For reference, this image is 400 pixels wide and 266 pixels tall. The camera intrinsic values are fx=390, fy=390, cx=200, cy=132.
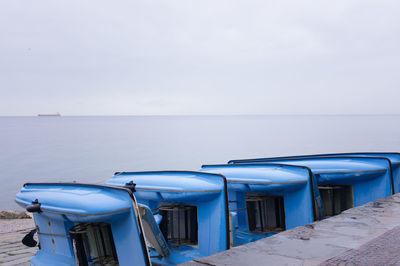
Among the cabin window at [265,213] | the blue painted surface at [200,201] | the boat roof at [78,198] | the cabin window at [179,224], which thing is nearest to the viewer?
the boat roof at [78,198]

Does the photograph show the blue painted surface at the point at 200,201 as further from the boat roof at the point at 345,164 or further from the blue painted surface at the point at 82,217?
the boat roof at the point at 345,164

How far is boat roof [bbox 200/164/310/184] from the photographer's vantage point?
225 inches

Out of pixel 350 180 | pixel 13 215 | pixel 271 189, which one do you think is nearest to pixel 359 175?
pixel 350 180

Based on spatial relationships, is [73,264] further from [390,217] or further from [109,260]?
[390,217]

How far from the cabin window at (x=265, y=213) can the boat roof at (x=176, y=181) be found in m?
1.11

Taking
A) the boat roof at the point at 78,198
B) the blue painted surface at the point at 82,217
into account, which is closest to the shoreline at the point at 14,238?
the blue painted surface at the point at 82,217

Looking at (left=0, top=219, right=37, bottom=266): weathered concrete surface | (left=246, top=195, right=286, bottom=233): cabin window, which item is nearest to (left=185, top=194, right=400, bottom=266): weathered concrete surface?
(left=246, top=195, right=286, bottom=233): cabin window

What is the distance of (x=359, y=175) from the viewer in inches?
248

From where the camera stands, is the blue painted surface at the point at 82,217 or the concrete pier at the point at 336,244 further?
the blue painted surface at the point at 82,217

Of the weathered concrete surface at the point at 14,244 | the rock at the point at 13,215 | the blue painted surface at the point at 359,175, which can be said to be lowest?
the rock at the point at 13,215

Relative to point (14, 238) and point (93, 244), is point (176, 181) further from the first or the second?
point (14, 238)

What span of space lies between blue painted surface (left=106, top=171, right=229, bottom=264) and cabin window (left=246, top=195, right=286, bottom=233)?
1.13 m

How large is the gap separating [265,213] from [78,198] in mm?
3129

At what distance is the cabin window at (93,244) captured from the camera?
4.45m
